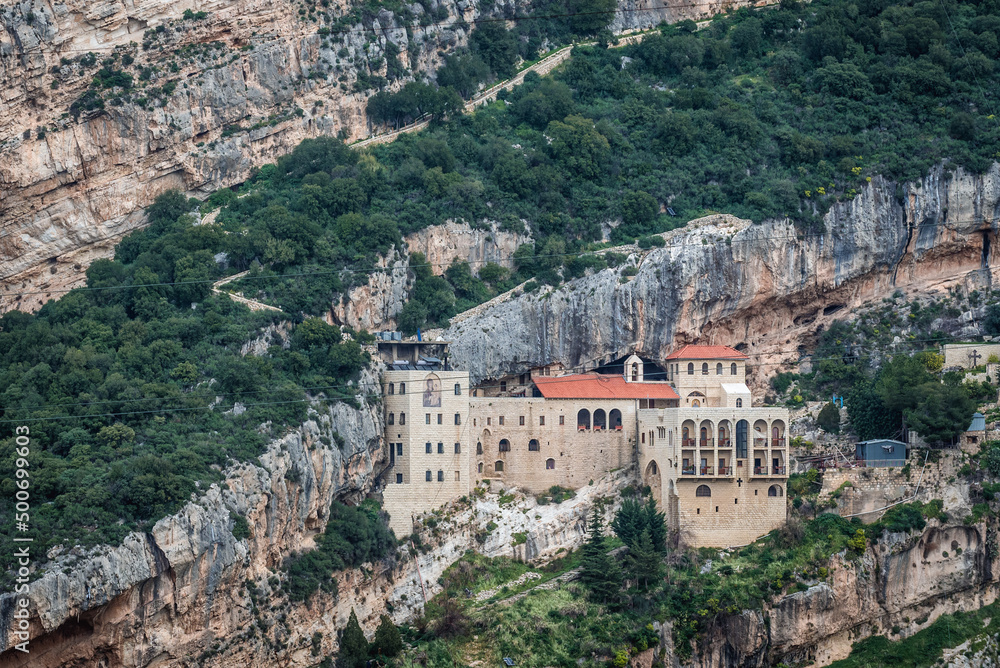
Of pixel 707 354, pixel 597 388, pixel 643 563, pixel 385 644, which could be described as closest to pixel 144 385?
pixel 385 644

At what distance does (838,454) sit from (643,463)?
33.6 ft

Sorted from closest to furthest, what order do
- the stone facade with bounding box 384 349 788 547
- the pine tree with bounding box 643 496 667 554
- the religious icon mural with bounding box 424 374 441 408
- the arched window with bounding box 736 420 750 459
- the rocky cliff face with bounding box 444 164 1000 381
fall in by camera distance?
the pine tree with bounding box 643 496 667 554 < the stone facade with bounding box 384 349 788 547 < the arched window with bounding box 736 420 750 459 < the religious icon mural with bounding box 424 374 441 408 < the rocky cliff face with bounding box 444 164 1000 381

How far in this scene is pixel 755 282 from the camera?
97.0 metres

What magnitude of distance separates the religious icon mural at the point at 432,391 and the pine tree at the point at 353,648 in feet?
48.0

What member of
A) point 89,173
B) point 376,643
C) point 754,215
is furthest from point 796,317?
point 89,173

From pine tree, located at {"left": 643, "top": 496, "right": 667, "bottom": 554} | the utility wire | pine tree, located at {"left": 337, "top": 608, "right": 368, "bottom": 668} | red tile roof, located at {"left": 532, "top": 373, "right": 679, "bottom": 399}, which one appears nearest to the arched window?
pine tree, located at {"left": 643, "top": 496, "right": 667, "bottom": 554}

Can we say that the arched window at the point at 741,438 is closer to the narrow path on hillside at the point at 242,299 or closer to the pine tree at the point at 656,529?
the pine tree at the point at 656,529

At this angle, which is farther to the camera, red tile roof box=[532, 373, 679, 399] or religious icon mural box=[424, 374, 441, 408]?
red tile roof box=[532, 373, 679, 399]

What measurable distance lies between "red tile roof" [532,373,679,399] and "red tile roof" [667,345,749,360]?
198 cm

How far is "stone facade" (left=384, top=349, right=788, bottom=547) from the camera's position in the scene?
84.6m

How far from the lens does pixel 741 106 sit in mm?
111312

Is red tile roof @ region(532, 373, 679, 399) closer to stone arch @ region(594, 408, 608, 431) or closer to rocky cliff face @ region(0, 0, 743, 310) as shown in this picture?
stone arch @ region(594, 408, 608, 431)

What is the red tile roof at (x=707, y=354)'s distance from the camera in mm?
91938

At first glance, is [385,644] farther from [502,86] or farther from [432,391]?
[502,86]
